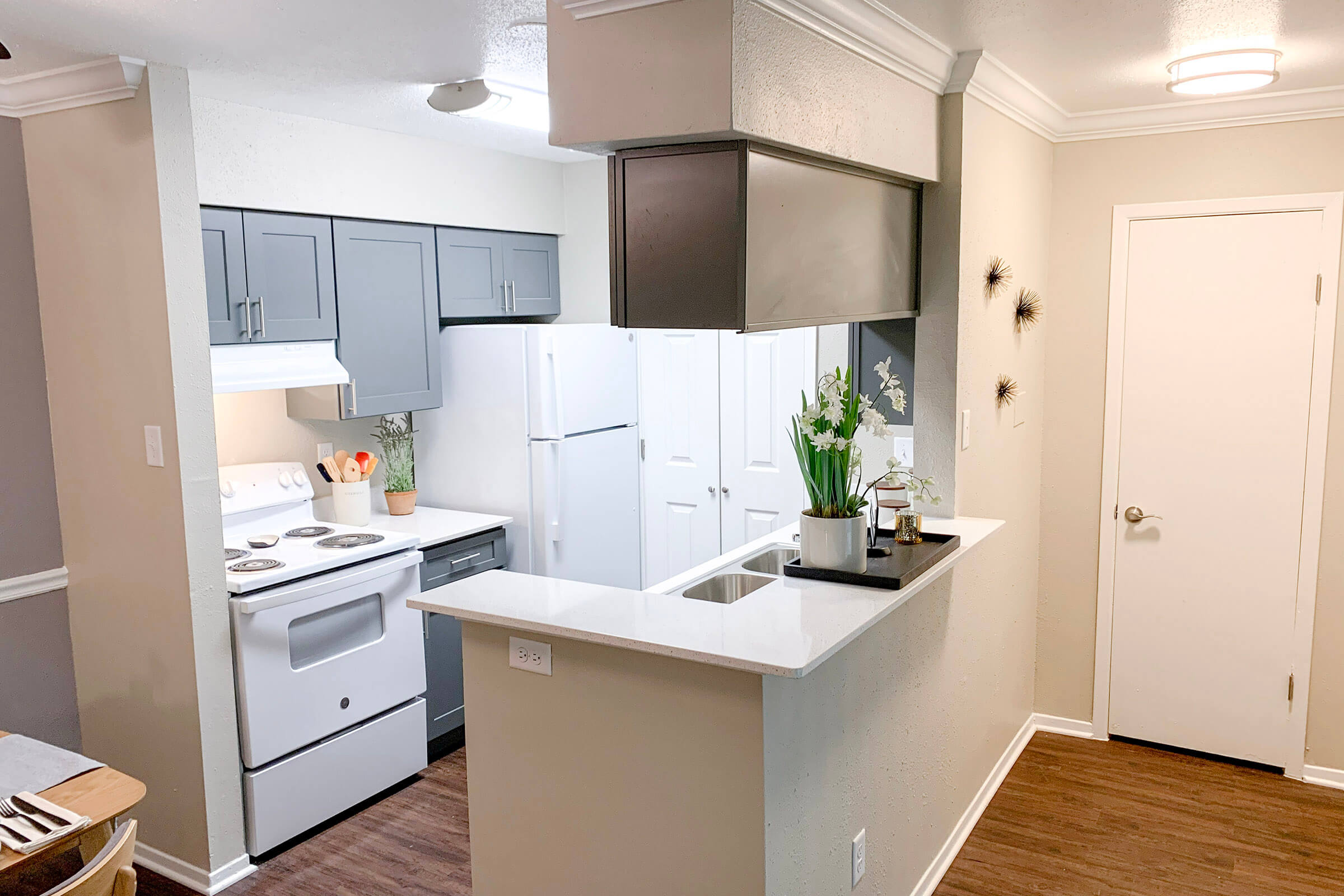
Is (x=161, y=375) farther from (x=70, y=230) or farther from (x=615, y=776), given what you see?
(x=615, y=776)

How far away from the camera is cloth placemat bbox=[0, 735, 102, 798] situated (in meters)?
2.00

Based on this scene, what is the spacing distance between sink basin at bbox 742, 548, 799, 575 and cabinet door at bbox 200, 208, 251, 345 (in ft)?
5.96

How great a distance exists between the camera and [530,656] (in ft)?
7.39

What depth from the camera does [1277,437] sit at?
351 cm

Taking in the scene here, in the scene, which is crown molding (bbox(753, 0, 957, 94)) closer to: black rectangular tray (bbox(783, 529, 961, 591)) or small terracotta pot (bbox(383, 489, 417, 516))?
black rectangular tray (bbox(783, 529, 961, 591))

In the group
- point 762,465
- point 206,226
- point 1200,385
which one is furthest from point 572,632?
point 1200,385

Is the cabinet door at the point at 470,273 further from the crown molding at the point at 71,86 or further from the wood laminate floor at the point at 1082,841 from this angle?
the wood laminate floor at the point at 1082,841

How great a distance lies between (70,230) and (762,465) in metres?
2.71

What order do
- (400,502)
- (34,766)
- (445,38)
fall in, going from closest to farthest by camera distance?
(34,766) < (445,38) < (400,502)

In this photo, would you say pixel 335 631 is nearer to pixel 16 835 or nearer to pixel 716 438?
pixel 16 835

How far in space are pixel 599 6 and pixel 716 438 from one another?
2660 millimetres

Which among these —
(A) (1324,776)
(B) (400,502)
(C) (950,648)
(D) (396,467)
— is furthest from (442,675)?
(A) (1324,776)

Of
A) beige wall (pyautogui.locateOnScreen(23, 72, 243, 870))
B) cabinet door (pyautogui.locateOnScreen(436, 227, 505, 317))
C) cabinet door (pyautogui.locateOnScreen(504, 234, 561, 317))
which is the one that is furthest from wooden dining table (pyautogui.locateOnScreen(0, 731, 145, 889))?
cabinet door (pyautogui.locateOnScreen(504, 234, 561, 317))

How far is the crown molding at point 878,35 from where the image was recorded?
2.06m
